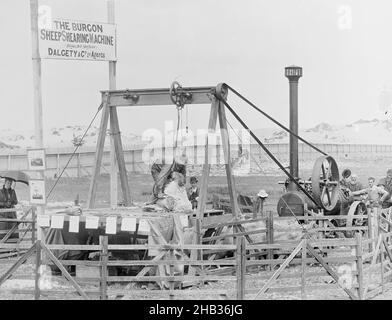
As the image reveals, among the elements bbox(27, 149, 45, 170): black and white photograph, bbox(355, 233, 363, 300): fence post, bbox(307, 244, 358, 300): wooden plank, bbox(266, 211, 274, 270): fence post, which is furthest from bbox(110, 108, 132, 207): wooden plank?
bbox(355, 233, 363, 300): fence post

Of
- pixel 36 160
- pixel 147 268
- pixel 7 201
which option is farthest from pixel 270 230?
pixel 7 201

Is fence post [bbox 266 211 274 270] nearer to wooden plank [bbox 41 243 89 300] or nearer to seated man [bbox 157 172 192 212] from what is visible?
seated man [bbox 157 172 192 212]

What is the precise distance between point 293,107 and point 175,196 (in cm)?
447

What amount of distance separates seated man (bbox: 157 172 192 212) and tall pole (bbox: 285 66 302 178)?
13.5 ft

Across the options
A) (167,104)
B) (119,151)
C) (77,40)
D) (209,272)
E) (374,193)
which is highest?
(77,40)

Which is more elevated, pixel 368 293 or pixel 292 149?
pixel 292 149

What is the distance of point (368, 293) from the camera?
9.39 meters

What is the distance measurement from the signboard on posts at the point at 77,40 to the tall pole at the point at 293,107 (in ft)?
11.8

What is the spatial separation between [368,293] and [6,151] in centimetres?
1198

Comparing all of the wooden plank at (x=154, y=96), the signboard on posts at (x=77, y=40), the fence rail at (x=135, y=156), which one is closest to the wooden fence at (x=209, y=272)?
the wooden plank at (x=154, y=96)

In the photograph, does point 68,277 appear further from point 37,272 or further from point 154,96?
point 154,96

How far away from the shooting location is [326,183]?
1323cm
